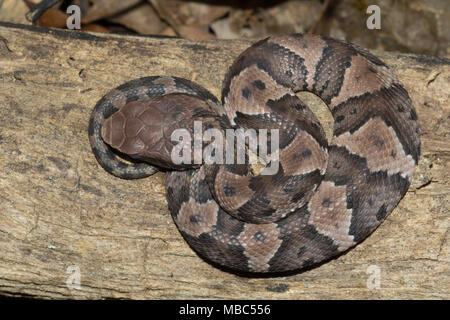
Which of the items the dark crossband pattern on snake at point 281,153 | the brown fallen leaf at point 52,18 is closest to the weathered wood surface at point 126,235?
the dark crossband pattern on snake at point 281,153

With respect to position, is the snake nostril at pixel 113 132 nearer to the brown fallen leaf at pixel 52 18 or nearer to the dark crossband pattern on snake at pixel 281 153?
the dark crossband pattern on snake at pixel 281 153

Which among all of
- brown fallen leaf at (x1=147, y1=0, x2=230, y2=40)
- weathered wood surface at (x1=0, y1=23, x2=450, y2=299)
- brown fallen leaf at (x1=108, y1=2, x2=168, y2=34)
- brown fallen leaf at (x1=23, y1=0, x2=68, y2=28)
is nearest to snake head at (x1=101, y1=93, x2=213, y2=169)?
weathered wood surface at (x1=0, y1=23, x2=450, y2=299)

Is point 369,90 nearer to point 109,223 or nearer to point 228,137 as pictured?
point 228,137

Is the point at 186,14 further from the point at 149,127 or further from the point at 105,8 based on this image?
the point at 149,127

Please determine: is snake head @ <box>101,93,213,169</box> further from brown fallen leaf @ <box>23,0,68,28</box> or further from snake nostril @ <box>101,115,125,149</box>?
brown fallen leaf @ <box>23,0,68,28</box>

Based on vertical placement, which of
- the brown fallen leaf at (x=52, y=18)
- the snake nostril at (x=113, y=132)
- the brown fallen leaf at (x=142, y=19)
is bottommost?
the snake nostril at (x=113, y=132)

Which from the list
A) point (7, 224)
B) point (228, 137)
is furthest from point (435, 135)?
point (7, 224)
